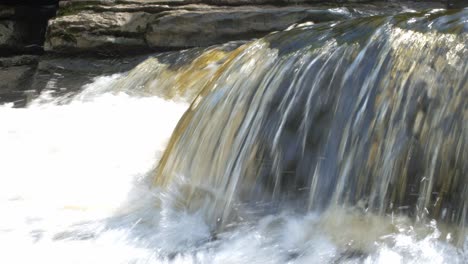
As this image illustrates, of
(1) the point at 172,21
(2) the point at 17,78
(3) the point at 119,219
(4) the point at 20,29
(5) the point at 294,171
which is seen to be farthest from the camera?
(4) the point at 20,29

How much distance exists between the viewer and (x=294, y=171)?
3.04m

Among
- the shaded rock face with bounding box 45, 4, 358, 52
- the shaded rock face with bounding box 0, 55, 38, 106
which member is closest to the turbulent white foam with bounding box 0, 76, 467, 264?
the shaded rock face with bounding box 0, 55, 38, 106

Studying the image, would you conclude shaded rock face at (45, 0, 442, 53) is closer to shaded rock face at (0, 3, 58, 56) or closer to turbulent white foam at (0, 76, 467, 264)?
shaded rock face at (0, 3, 58, 56)

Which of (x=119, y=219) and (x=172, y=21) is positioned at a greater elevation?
(x=172, y=21)

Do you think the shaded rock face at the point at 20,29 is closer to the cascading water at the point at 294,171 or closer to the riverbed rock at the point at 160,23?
the riverbed rock at the point at 160,23

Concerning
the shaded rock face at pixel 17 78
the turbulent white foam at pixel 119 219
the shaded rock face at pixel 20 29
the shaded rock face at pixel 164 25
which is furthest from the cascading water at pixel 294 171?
the shaded rock face at pixel 20 29

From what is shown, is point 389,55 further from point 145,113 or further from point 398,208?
point 145,113

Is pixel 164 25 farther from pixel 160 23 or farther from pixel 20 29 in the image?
pixel 20 29

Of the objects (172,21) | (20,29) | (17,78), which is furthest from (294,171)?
(20,29)

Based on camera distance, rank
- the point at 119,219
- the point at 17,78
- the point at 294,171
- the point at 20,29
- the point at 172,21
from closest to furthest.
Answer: the point at 294,171, the point at 119,219, the point at 172,21, the point at 17,78, the point at 20,29

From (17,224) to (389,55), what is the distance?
2080 millimetres

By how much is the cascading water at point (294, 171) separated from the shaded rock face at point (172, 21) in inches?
60.7

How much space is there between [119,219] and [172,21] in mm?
3031

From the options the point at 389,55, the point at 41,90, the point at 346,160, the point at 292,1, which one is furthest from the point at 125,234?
the point at 292,1
